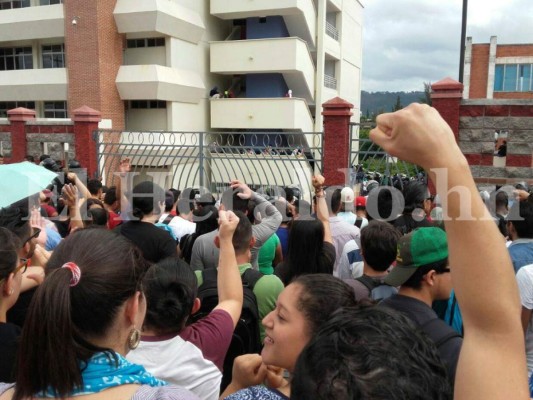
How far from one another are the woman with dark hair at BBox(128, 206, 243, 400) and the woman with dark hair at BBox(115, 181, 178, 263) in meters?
1.42

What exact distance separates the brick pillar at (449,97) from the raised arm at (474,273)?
652 centimetres

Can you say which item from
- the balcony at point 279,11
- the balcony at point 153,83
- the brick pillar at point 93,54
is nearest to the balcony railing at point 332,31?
the balcony at point 279,11

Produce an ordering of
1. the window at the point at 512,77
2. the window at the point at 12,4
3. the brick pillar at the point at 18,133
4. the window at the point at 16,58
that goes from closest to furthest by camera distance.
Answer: the brick pillar at the point at 18,133 < the window at the point at 12,4 < the window at the point at 16,58 < the window at the point at 512,77

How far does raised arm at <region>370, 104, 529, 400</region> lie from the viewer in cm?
76

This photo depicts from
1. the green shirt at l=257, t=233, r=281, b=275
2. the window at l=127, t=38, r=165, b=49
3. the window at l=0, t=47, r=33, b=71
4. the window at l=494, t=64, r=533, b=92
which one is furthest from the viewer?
the window at l=494, t=64, r=533, b=92

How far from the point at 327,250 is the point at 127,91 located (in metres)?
16.9

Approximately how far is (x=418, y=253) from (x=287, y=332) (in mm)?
819

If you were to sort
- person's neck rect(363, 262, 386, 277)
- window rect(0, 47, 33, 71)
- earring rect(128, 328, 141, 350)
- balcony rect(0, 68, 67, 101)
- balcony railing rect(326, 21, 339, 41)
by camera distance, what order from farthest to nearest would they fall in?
balcony railing rect(326, 21, 339, 41) → window rect(0, 47, 33, 71) → balcony rect(0, 68, 67, 101) → person's neck rect(363, 262, 386, 277) → earring rect(128, 328, 141, 350)

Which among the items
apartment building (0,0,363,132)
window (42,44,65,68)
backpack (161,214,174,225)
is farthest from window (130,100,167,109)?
backpack (161,214,174,225)

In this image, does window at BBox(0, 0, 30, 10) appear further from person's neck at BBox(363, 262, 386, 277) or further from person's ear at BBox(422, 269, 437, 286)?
person's ear at BBox(422, 269, 437, 286)

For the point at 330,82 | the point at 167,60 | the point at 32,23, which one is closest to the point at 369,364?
the point at 167,60

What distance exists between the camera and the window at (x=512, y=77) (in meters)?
28.4

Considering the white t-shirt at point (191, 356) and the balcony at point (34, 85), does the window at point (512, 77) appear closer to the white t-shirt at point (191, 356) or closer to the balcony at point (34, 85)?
the balcony at point (34, 85)

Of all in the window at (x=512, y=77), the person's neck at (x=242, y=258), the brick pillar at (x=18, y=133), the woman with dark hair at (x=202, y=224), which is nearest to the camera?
the person's neck at (x=242, y=258)
